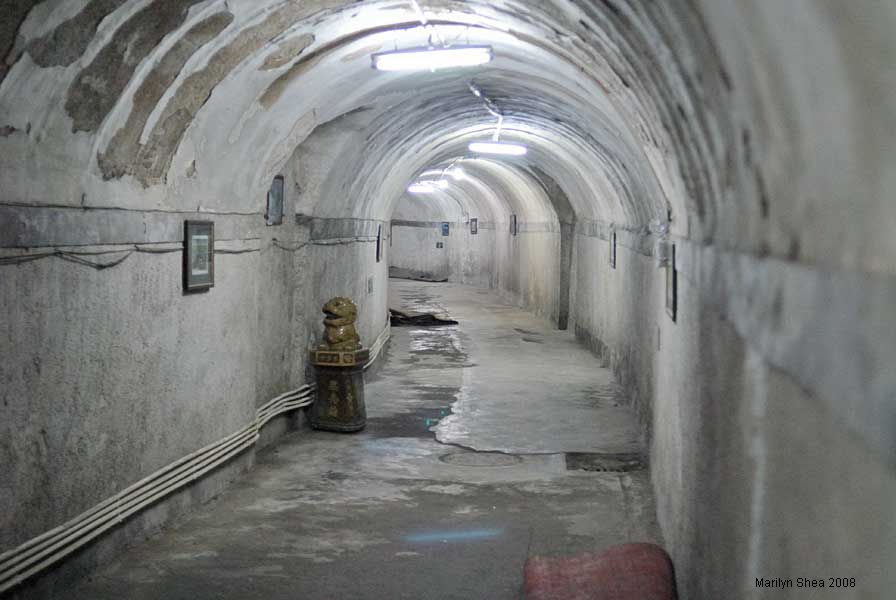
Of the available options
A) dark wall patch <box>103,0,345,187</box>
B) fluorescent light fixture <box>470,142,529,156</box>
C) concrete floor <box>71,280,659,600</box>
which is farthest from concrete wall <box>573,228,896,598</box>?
fluorescent light fixture <box>470,142,529,156</box>

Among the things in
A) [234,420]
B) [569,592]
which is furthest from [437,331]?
[569,592]

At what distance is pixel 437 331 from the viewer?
2164cm

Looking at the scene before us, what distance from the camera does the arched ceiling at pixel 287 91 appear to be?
533 cm

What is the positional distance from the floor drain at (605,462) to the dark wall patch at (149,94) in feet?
16.6

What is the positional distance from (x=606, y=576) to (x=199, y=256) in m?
4.07

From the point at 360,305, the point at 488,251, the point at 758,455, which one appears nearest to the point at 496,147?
the point at 360,305

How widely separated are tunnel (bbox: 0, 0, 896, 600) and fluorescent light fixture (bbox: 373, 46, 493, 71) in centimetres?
16

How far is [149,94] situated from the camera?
21.9 ft

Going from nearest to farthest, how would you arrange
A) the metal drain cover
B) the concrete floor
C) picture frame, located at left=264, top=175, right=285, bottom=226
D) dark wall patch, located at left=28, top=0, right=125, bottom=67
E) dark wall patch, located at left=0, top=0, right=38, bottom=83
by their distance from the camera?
1. dark wall patch, located at left=0, top=0, right=38, bottom=83
2. dark wall patch, located at left=28, top=0, right=125, bottom=67
3. the concrete floor
4. the metal drain cover
5. picture frame, located at left=264, top=175, right=285, bottom=226

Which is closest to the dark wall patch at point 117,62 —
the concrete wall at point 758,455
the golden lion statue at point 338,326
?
the concrete wall at point 758,455

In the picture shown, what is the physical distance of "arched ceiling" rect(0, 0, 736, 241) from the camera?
17.5ft

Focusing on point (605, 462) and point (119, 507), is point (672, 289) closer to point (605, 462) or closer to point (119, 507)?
point (605, 462)

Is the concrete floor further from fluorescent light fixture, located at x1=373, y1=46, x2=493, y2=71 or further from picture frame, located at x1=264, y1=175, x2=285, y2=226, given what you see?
fluorescent light fixture, located at x1=373, y1=46, x2=493, y2=71

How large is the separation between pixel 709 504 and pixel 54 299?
3845 mm
